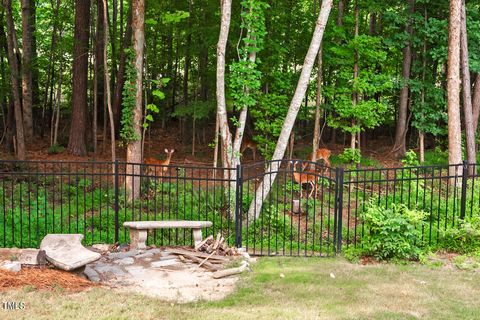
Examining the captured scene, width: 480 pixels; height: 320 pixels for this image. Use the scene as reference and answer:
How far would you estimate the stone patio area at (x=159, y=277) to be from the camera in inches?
261

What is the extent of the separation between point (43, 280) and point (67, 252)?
0.58 m

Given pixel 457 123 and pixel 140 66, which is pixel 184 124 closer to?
pixel 140 66

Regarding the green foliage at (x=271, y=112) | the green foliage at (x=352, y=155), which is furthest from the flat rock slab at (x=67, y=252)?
the green foliage at (x=352, y=155)

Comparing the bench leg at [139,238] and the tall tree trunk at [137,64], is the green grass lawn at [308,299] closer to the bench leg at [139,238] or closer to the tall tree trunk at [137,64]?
the bench leg at [139,238]

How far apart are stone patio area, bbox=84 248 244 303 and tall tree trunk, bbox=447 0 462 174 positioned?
8.95 metres

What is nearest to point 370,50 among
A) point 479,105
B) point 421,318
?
point 479,105

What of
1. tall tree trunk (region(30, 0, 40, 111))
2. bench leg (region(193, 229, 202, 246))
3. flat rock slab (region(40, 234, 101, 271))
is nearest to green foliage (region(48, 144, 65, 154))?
tall tree trunk (region(30, 0, 40, 111))

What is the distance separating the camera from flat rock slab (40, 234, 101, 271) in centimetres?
686

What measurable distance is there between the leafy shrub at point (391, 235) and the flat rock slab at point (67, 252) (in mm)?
4148

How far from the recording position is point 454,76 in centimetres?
1359

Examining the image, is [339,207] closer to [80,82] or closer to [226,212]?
[226,212]

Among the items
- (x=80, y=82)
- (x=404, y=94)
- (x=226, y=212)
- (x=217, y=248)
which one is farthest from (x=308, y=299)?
(x=80, y=82)

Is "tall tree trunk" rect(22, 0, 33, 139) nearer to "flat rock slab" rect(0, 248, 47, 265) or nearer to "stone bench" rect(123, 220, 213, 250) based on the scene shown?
"stone bench" rect(123, 220, 213, 250)

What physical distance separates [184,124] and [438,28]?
9.92 m
